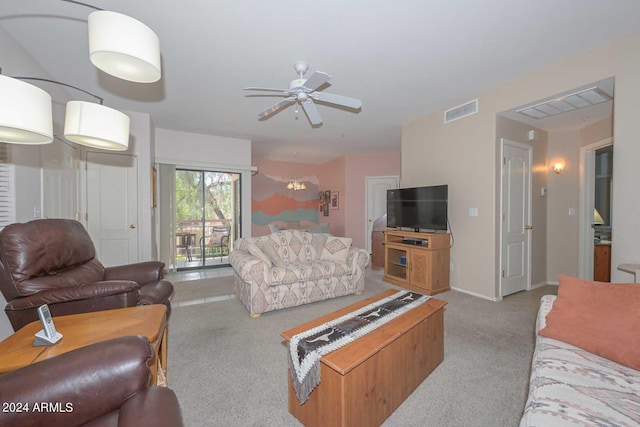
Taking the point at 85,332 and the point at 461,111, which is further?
the point at 461,111

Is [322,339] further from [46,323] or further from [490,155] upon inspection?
[490,155]

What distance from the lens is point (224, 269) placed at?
18.3 ft

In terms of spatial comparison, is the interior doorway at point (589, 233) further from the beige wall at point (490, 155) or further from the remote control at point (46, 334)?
the remote control at point (46, 334)

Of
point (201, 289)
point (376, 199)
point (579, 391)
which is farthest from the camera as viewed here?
point (376, 199)

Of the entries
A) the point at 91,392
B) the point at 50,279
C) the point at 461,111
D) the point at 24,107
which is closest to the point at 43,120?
the point at 24,107

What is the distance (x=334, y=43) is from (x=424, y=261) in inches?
117

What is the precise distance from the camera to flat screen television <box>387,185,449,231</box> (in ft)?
12.5

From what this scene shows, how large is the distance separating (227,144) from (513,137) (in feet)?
16.0

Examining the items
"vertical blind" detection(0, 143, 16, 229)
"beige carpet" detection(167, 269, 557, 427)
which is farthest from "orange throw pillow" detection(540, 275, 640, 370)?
"vertical blind" detection(0, 143, 16, 229)

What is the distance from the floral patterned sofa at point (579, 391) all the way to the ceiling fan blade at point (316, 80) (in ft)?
7.54

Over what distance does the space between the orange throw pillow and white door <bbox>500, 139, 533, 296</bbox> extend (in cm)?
224

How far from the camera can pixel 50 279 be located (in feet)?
6.33

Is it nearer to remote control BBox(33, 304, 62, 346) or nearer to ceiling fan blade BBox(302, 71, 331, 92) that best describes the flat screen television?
ceiling fan blade BBox(302, 71, 331, 92)

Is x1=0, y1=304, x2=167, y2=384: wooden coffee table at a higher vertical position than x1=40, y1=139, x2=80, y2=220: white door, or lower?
lower
